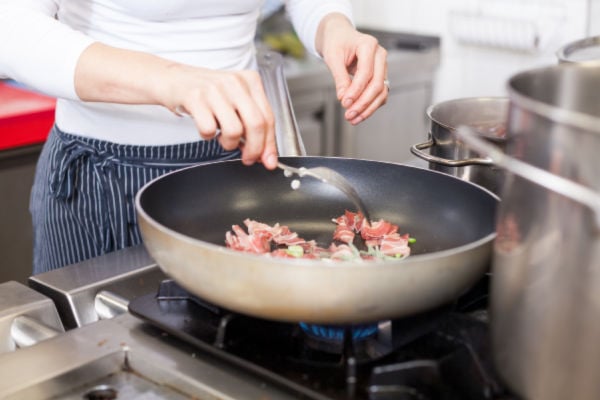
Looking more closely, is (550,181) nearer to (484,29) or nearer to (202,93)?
(202,93)

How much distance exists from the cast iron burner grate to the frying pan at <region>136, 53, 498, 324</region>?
0.15 feet

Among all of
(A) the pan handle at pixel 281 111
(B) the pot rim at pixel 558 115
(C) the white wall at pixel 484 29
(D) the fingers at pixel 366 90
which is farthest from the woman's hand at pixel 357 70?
(C) the white wall at pixel 484 29

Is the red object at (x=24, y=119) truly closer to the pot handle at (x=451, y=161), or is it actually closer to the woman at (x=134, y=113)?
the woman at (x=134, y=113)

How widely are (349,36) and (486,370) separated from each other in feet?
2.30

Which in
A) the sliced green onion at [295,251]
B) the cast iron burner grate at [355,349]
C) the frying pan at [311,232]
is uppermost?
the frying pan at [311,232]

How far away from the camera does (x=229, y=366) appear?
845mm

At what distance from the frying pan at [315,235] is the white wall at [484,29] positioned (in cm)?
144

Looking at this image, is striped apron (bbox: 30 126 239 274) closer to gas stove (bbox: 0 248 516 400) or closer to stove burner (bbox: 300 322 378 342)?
gas stove (bbox: 0 248 516 400)

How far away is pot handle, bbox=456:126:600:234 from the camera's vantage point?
22.6 inches

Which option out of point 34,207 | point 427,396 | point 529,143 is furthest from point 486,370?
point 34,207

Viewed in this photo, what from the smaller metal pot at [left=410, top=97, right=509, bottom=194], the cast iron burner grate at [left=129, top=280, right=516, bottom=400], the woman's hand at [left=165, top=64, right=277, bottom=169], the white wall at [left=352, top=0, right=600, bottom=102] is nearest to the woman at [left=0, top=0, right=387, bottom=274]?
the smaller metal pot at [left=410, top=97, right=509, bottom=194]

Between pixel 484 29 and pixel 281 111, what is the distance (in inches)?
54.7

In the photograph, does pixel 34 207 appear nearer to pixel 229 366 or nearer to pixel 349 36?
pixel 349 36

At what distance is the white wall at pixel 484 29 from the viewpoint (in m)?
2.51
